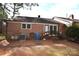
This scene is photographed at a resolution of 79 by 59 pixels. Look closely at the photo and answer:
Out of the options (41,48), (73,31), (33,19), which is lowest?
(41,48)

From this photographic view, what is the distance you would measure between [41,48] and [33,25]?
1.22 ft

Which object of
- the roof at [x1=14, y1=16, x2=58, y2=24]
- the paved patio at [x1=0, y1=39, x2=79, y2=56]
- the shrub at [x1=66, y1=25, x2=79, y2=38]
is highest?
the roof at [x1=14, y1=16, x2=58, y2=24]

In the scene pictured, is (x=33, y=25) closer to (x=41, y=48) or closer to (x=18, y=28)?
(x=18, y=28)

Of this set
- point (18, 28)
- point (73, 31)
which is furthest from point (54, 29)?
point (18, 28)

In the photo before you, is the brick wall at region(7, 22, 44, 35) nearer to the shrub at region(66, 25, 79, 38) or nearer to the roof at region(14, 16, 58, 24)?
the roof at region(14, 16, 58, 24)

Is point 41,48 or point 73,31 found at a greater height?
point 73,31

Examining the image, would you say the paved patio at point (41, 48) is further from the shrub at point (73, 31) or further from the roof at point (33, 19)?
the roof at point (33, 19)

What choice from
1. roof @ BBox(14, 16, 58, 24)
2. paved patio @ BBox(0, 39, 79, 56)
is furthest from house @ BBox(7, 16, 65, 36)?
paved patio @ BBox(0, 39, 79, 56)

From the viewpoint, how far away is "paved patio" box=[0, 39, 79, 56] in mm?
2662

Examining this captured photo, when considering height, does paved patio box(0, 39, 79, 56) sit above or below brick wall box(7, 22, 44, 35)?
below

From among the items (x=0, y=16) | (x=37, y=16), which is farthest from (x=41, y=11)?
(x=0, y=16)

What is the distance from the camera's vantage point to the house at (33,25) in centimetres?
269

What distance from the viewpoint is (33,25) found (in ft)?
8.89

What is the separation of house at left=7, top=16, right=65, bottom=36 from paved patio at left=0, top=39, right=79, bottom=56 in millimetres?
155
